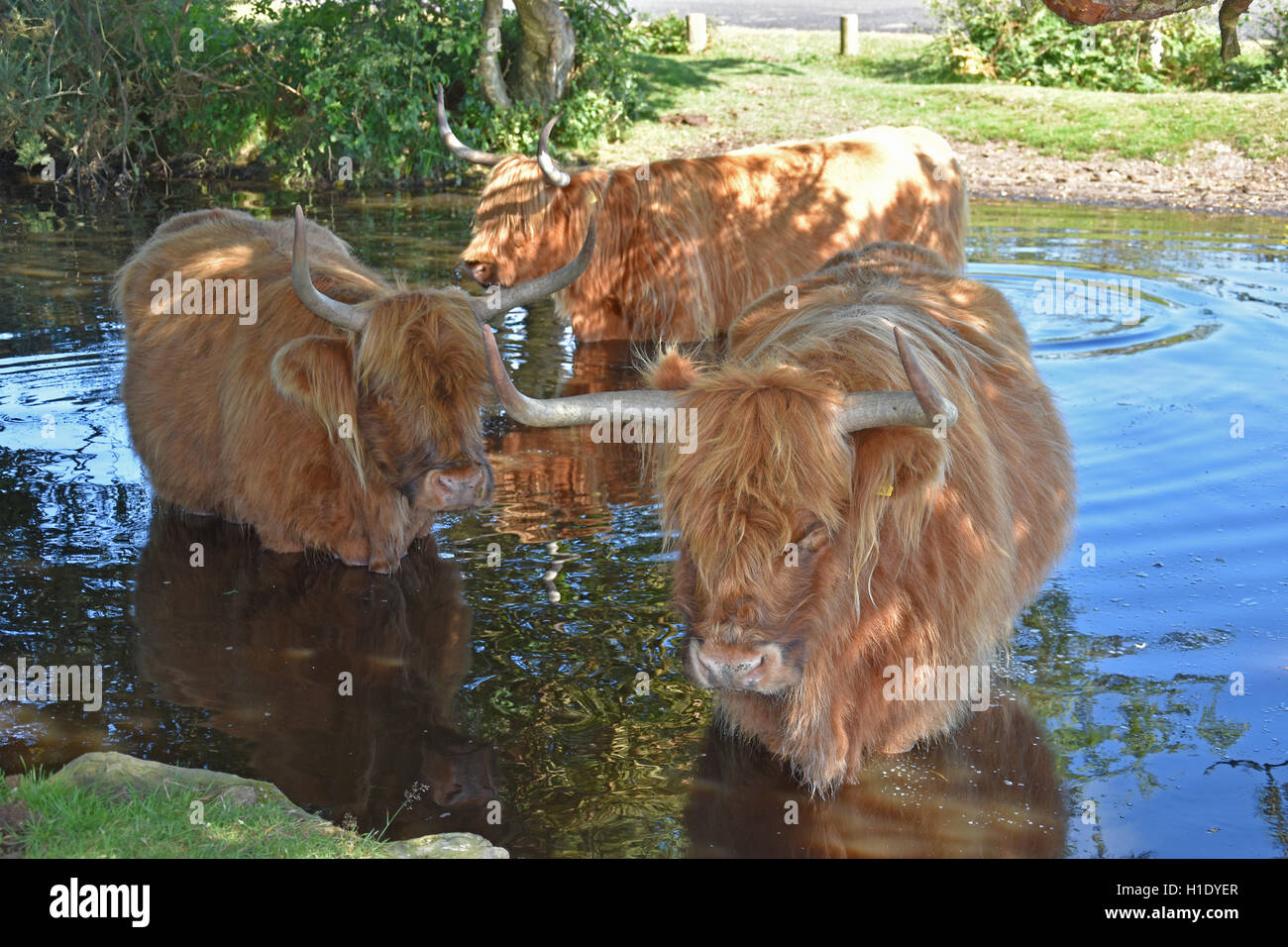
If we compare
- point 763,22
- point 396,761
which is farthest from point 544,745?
point 763,22

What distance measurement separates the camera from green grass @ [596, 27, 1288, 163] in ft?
50.9

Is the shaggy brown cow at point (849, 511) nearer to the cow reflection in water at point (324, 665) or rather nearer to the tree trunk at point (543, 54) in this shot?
the cow reflection in water at point (324, 665)

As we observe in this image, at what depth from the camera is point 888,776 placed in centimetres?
380

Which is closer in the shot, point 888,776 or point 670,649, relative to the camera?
point 888,776

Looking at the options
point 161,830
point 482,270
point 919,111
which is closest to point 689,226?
point 482,270

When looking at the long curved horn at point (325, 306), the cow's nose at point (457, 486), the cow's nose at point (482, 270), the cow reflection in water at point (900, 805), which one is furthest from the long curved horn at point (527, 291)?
the cow's nose at point (482, 270)

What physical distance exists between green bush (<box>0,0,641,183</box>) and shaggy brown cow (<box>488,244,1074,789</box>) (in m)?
12.2

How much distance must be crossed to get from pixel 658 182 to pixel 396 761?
6.00 metres

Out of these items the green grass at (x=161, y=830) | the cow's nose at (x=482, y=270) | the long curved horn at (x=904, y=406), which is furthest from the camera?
the cow's nose at (x=482, y=270)

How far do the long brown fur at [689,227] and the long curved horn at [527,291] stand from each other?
11.7 feet

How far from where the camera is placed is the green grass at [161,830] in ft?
9.99

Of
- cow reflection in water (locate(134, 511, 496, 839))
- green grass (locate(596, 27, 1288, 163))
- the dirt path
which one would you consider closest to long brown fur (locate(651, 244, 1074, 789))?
cow reflection in water (locate(134, 511, 496, 839))

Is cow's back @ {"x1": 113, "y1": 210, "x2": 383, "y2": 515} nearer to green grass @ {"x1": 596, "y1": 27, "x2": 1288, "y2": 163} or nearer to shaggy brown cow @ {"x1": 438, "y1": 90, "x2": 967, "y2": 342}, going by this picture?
shaggy brown cow @ {"x1": 438, "y1": 90, "x2": 967, "y2": 342}
